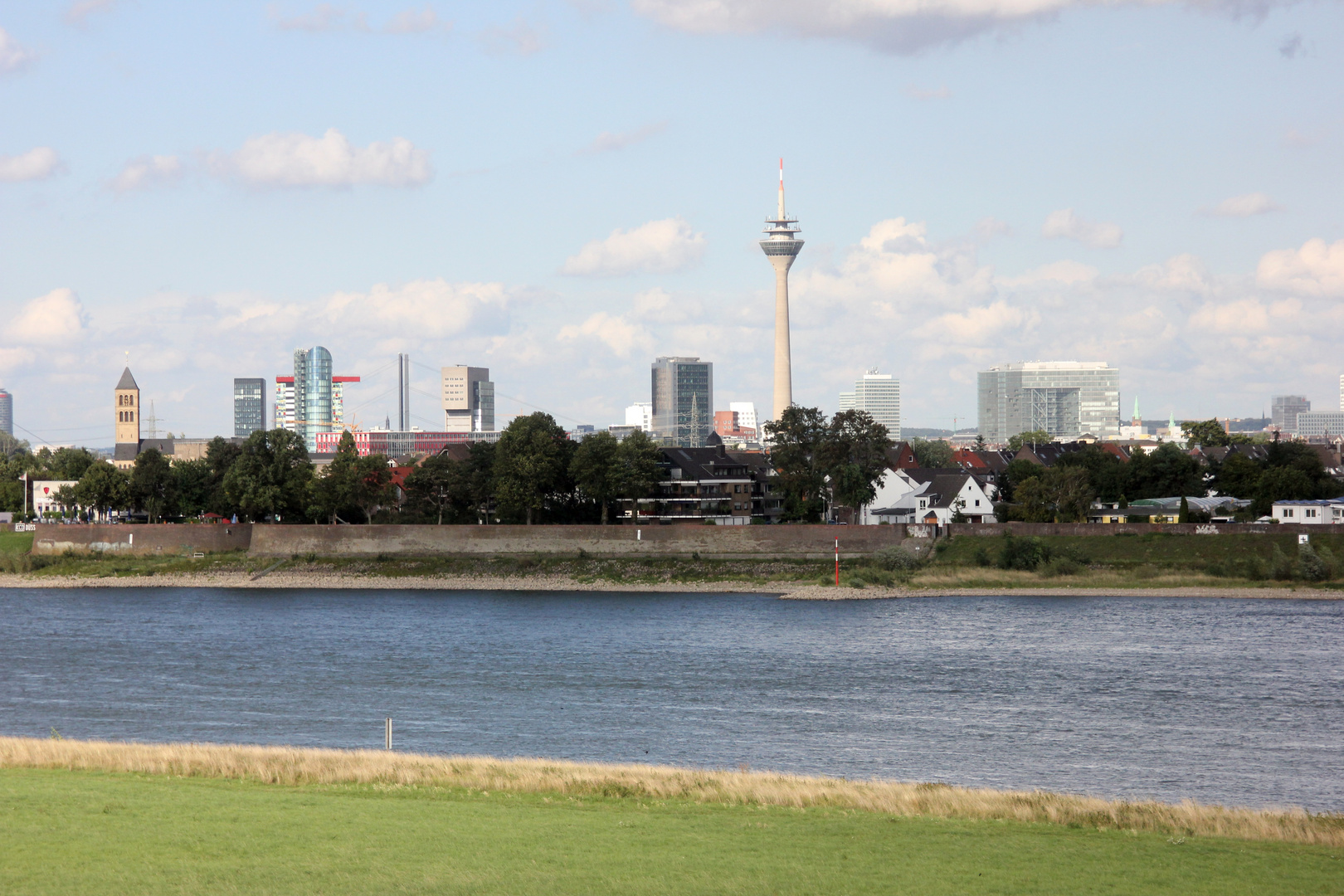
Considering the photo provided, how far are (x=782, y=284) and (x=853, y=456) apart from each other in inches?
3529

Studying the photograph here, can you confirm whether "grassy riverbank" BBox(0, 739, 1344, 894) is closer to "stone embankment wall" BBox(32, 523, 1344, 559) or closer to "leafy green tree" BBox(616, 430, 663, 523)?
"stone embankment wall" BBox(32, 523, 1344, 559)

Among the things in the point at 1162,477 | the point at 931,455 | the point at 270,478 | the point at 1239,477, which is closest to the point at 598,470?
the point at 270,478

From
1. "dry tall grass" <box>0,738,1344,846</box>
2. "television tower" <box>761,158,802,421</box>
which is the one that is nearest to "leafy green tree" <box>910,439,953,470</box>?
"television tower" <box>761,158,802,421</box>

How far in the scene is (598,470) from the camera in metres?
74.9

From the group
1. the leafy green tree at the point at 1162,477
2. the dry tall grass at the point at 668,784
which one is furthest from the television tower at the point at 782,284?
the dry tall grass at the point at 668,784

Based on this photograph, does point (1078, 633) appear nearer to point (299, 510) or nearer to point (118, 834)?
point (118, 834)

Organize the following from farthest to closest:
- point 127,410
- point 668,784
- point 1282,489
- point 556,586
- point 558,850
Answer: point 127,410 < point 1282,489 < point 556,586 < point 668,784 < point 558,850

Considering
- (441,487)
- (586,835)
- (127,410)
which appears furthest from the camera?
(127,410)

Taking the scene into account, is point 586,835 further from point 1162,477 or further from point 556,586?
point 1162,477

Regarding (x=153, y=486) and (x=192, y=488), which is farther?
(x=192, y=488)

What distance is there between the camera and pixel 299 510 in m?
82.5

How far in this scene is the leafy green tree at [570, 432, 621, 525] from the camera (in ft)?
245

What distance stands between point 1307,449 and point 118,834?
306 feet

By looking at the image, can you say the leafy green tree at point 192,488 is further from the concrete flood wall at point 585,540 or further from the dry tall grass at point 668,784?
the dry tall grass at point 668,784
